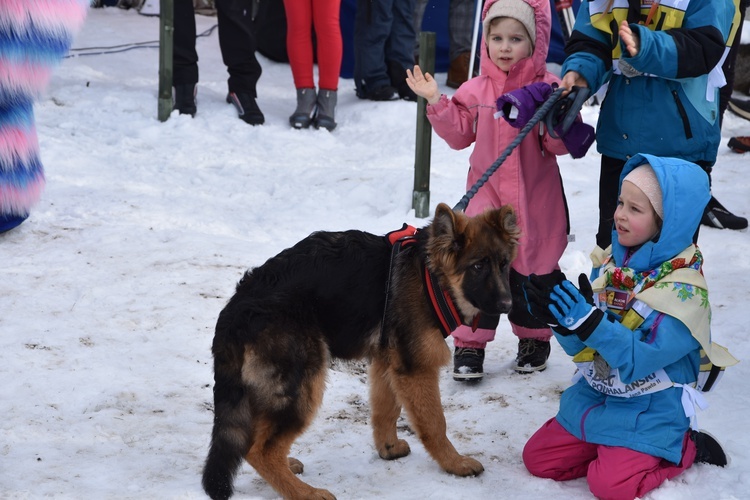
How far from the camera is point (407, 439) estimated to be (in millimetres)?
3785

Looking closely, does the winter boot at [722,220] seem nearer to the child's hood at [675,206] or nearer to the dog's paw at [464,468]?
the child's hood at [675,206]

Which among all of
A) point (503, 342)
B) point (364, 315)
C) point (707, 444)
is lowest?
point (503, 342)

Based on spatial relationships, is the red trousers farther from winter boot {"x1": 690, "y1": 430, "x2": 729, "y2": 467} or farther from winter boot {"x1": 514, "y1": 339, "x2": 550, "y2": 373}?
winter boot {"x1": 690, "y1": 430, "x2": 729, "y2": 467}

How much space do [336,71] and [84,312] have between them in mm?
4397

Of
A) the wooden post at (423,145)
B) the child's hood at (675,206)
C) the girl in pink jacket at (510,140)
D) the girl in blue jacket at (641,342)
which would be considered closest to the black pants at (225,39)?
the wooden post at (423,145)

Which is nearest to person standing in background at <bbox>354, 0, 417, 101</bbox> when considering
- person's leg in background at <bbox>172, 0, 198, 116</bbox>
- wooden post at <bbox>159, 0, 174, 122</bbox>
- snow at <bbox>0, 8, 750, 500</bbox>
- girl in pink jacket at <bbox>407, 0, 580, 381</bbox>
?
snow at <bbox>0, 8, 750, 500</bbox>

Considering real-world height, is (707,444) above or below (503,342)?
above

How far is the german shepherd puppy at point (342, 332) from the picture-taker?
9.96ft

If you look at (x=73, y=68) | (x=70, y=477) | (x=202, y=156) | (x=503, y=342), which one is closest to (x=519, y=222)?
(x=503, y=342)

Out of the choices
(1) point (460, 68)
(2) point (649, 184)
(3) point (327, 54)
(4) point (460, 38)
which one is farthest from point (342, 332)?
(4) point (460, 38)

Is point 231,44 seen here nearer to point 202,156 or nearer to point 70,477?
point 202,156

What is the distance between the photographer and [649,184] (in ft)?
10.6

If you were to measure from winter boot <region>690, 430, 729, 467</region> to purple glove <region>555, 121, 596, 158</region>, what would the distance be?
1377mm

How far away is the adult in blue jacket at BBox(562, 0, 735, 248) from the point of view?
142 inches
